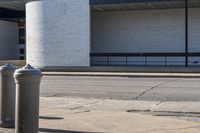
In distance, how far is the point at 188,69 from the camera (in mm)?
30281

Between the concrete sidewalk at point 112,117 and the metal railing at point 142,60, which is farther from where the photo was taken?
the metal railing at point 142,60

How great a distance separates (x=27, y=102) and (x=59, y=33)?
1145 inches

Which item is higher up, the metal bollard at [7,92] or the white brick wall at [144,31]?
the white brick wall at [144,31]

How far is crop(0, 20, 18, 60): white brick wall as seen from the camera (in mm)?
44656

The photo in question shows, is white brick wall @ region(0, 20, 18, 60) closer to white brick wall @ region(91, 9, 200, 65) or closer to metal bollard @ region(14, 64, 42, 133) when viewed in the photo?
white brick wall @ region(91, 9, 200, 65)

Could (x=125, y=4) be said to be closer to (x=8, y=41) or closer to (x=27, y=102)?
(x=8, y=41)

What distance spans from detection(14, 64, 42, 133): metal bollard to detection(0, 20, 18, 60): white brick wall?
38451mm

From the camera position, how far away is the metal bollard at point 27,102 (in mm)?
6742

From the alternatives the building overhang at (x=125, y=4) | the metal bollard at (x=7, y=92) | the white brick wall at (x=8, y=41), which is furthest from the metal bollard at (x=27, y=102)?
the white brick wall at (x=8, y=41)

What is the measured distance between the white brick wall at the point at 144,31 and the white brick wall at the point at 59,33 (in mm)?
5276

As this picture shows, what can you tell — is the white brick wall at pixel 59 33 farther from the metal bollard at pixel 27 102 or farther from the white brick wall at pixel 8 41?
the metal bollard at pixel 27 102

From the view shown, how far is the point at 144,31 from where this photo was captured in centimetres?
3891

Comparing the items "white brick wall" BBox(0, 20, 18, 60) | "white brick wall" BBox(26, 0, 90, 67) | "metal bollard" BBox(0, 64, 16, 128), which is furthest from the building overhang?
"metal bollard" BBox(0, 64, 16, 128)

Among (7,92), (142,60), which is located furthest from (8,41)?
(7,92)
